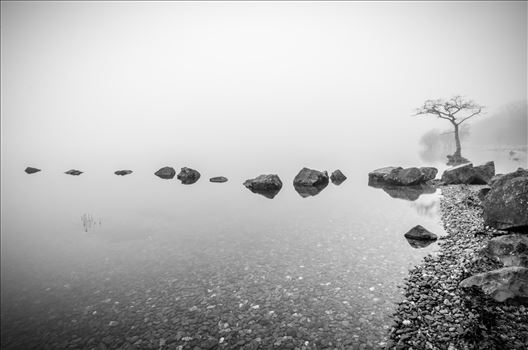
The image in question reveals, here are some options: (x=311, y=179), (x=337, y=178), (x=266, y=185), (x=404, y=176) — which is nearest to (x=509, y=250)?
(x=404, y=176)

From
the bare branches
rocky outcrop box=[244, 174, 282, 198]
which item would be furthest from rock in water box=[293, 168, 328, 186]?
the bare branches

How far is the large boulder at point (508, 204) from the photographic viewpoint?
47.6 ft

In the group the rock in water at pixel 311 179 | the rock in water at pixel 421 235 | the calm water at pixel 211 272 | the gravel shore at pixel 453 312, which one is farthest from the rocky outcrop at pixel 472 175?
the gravel shore at pixel 453 312

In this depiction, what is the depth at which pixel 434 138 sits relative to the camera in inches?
4481

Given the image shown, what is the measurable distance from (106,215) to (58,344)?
2445cm

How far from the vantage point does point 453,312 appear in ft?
32.3

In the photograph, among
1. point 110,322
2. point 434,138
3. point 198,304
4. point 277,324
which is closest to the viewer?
point 277,324

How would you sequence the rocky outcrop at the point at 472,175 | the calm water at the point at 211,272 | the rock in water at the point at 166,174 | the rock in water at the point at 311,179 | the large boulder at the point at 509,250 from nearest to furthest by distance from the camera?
the calm water at the point at 211,272 → the large boulder at the point at 509,250 → the rocky outcrop at the point at 472,175 → the rock in water at the point at 311,179 → the rock in water at the point at 166,174

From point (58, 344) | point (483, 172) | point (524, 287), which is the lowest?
point (58, 344)

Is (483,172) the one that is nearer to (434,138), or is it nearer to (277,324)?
(277,324)

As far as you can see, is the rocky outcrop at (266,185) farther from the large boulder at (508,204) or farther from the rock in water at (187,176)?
the large boulder at (508,204)

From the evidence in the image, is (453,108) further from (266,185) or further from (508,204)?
(508,204)

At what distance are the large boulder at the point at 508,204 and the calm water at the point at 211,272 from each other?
3847mm

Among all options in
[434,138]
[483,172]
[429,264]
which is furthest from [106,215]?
[434,138]
